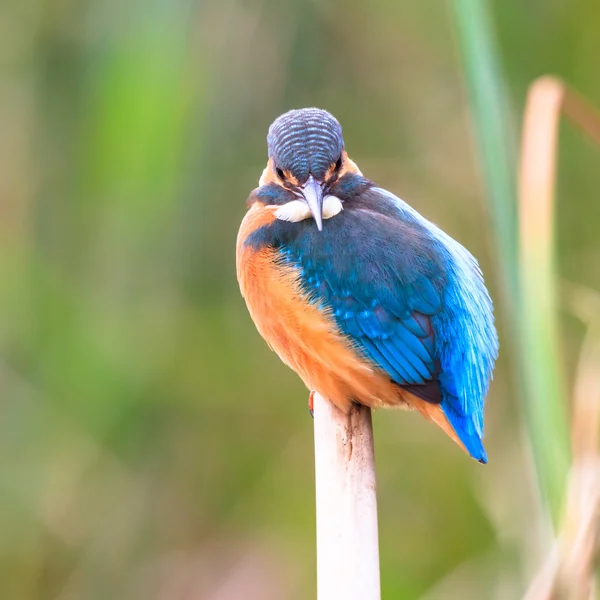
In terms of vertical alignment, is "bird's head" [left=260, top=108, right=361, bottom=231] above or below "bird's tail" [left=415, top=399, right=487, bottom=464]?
above

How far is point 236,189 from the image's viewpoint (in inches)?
112

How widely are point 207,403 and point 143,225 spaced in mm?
678

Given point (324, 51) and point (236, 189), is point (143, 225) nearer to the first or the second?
point (236, 189)

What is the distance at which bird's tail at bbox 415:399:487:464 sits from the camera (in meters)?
1.61

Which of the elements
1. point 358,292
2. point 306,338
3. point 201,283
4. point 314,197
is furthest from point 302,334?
point 201,283

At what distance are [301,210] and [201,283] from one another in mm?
996

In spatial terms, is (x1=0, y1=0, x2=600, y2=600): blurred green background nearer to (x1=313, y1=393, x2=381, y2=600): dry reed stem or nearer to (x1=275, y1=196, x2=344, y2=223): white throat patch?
(x1=275, y1=196, x2=344, y2=223): white throat patch

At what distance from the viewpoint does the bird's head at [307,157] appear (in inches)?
71.9

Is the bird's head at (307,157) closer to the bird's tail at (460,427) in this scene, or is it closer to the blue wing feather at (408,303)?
the blue wing feather at (408,303)

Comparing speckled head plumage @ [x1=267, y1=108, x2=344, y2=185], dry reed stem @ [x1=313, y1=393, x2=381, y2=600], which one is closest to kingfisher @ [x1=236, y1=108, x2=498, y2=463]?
speckled head plumage @ [x1=267, y1=108, x2=344, y2=185]

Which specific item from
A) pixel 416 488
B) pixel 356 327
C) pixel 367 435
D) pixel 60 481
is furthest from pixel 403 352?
pixel 60 481

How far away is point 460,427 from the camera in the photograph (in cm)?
166

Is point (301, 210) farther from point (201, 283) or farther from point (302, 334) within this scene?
point (201, 283)

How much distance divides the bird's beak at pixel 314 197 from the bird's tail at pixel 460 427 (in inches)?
14.7
